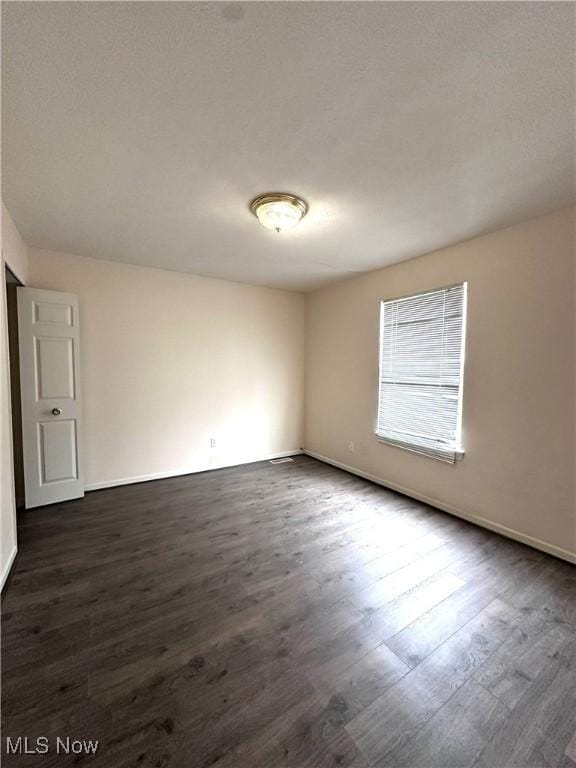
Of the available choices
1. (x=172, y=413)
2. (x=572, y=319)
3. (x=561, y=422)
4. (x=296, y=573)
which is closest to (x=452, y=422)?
(x=561, y=422)

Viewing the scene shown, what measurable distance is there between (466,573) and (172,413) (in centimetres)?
331

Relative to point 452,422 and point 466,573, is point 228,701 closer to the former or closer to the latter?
point 466,573

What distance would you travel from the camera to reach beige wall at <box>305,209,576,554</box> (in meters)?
2.25

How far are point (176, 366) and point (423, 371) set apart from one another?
288cm

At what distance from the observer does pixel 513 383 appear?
8.21 ft

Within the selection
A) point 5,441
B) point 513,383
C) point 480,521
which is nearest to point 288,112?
point 513,383

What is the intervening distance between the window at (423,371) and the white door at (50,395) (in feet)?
10.9

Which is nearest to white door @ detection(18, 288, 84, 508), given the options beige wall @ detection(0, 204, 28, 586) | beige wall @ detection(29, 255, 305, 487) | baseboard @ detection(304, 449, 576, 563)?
beige wall @ detection(29, 255, 305, 487)

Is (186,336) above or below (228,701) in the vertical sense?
above

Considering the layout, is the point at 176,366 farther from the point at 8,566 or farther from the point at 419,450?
the point at 419,450

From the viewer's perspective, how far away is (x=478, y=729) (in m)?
1.18

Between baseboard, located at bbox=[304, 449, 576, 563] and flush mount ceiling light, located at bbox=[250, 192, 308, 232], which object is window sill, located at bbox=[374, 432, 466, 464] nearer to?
baseboard, located at bbox=[304, 449, 576, 563]

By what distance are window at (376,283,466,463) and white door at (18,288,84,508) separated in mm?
3334

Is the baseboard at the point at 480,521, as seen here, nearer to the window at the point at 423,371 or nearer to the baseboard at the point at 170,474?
the window at the point at 423,371
